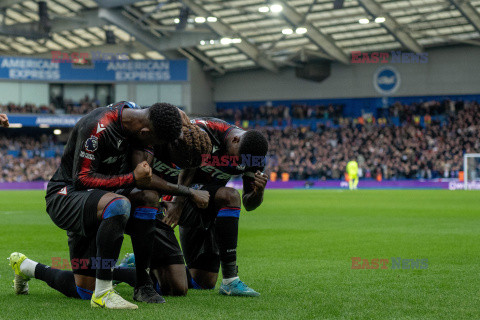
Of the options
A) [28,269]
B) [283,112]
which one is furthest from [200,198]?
[283,112]

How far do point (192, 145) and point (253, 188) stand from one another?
2.63ft

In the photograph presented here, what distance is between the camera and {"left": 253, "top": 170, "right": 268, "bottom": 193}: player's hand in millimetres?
5844

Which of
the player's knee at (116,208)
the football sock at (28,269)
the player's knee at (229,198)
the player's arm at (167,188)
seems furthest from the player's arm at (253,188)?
the football sock at (28,269)

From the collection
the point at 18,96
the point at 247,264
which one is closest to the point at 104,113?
the point at 247,264

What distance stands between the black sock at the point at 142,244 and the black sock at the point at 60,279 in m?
0.58

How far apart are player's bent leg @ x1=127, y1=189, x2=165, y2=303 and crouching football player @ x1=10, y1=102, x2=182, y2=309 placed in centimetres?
18

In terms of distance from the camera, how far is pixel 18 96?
53.1 meters

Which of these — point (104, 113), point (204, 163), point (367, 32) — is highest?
point (367, 32)

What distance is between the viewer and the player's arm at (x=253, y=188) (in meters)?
5.86

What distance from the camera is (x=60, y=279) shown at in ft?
18.4

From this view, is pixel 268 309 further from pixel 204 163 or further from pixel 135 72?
pixel 135 72

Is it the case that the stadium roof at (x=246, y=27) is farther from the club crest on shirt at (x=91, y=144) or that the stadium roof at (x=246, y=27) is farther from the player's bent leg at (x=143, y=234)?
the club crest on shirt at (x=91, y=144)

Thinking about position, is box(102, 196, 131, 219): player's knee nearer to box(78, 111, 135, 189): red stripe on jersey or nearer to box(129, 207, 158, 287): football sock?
box(78, 111, 135, 189): red stripe on jersey

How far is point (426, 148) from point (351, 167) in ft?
35.0
